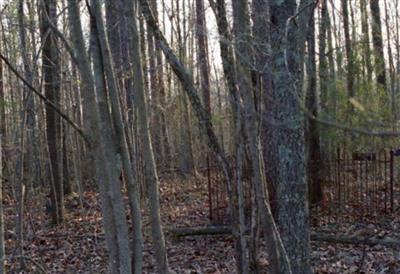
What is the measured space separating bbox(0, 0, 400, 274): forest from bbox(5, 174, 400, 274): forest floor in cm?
4

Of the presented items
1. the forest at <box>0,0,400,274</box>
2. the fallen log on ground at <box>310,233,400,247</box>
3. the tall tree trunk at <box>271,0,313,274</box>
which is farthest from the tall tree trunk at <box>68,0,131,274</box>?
the fallen log on ground at <box>310,233,400,247</box>

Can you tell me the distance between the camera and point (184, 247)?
29.2 ft

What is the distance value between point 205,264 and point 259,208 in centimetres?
303

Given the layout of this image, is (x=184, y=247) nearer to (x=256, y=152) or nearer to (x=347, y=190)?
(x=347, y=190)

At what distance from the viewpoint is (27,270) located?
8.22 meters

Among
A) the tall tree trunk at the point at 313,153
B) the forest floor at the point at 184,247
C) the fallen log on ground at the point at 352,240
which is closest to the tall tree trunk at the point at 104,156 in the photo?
the forest floor at the point at 184,247

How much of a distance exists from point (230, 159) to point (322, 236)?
1776 mm

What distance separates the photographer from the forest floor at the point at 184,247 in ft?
24.3

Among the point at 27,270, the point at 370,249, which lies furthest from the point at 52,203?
the point at 370,249

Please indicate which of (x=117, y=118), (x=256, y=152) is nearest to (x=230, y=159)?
(x=256, y=152)

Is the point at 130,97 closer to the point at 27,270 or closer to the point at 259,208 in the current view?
the point at 27,270

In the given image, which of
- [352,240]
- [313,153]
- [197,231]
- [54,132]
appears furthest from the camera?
[54,132]

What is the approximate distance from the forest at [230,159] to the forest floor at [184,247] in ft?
0.12

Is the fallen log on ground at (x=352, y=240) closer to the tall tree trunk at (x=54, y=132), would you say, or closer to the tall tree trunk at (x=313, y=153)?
the tall tree trunk at (x=313, y=153)
